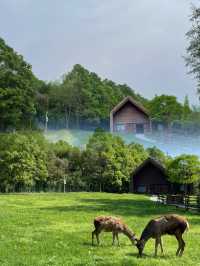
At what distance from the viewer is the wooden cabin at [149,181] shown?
9019 cm

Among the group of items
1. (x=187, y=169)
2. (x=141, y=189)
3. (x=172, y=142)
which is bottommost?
(x=141, y=189)

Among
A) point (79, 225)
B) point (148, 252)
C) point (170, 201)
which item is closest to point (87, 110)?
point (170, 201)

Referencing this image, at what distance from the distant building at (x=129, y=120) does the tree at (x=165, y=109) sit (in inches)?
221

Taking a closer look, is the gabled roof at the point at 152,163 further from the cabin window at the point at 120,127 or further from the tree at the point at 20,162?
the cabin window at the point at 120,127

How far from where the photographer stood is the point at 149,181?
91.1m

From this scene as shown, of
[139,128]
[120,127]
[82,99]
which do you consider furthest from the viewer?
[82,99]

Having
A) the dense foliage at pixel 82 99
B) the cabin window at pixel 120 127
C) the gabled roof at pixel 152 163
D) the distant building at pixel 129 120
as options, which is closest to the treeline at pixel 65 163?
the gabled roof at pixel 152 163

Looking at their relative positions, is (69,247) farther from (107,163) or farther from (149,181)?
(149,181)

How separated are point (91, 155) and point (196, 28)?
51003 millimetres

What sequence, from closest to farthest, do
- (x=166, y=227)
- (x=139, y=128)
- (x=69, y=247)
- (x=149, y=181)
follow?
(x=166, y=227)
(x=69, y=247)
(x=139, y=128)
(x=149, y=181)

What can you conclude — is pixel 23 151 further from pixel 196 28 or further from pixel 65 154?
pixel 196 28

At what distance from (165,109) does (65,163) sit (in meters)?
56.2

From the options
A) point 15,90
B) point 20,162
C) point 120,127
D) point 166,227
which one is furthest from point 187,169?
point 166,227

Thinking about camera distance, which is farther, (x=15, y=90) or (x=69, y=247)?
(x=15, y=90)
